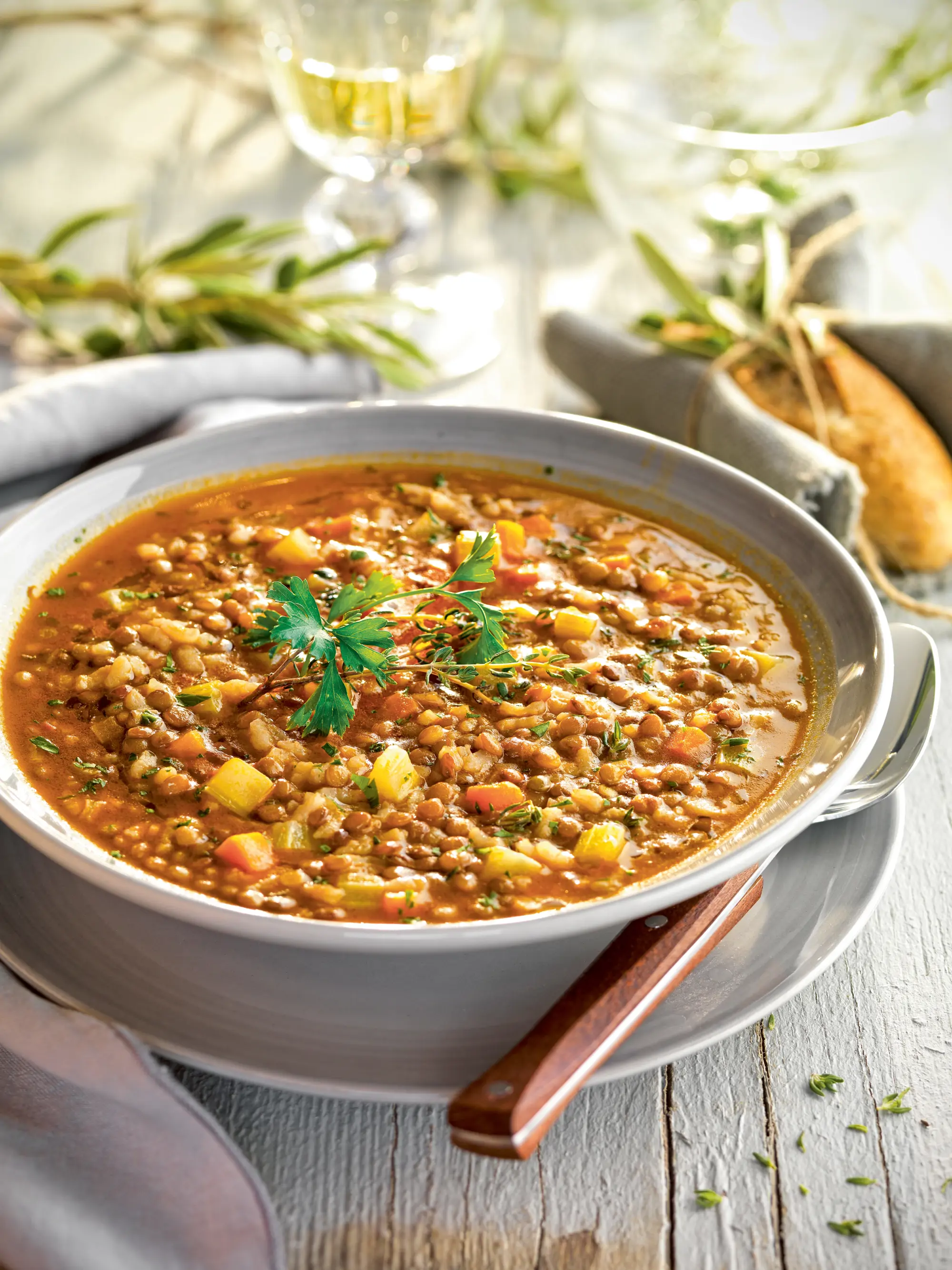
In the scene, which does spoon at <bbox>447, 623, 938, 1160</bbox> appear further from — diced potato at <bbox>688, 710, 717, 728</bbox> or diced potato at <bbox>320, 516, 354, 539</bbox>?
diced potato at <bbox>320, 516, 354, 539</bbox>

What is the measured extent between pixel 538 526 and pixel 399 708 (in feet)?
2.98

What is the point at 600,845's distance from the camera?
8.67ft

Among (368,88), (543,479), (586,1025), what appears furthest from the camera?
(368,88)

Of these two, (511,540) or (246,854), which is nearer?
(246,854)

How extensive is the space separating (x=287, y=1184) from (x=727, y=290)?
143 inches

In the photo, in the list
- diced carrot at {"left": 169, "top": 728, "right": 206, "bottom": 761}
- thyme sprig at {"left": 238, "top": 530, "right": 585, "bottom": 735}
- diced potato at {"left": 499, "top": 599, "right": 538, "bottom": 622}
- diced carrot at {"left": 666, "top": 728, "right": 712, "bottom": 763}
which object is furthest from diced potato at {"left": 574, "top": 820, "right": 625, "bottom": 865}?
diced carrot at {"left": 169, "top": 728, "right": 206, "bottom": 761}

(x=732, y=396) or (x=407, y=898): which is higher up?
(x=407, y=898)

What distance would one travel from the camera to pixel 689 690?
10.1 feet

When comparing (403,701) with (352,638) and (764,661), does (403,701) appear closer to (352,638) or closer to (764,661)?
(352,638)

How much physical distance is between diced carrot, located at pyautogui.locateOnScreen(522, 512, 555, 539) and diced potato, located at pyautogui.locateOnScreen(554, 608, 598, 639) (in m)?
0.47

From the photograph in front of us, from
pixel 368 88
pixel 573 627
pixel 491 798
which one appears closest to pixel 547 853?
pixel 491 798

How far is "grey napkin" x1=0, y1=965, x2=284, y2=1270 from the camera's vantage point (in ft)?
7.07

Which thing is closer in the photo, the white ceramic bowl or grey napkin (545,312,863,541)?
the white ceramic bowl

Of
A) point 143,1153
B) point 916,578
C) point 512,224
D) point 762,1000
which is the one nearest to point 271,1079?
point 143,1153
